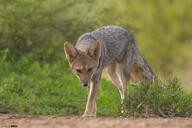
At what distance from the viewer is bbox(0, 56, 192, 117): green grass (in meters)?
5.91

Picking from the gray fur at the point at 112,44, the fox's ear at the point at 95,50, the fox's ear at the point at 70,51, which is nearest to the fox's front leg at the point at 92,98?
the gray fur at the point at 112,44

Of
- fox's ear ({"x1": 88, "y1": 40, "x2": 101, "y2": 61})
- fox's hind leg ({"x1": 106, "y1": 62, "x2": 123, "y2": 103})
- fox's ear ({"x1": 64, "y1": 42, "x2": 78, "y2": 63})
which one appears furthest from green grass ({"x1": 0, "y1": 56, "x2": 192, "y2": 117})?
fox's ear ({"x1": 64, "y1": 42, "x2": 78, "y2": 63})

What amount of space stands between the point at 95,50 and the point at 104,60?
0.58 m

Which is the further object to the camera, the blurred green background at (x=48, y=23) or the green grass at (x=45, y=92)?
the blurred green background at (x=48, y=23)

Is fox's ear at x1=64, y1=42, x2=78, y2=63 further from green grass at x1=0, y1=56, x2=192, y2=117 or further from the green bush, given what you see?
the green bush

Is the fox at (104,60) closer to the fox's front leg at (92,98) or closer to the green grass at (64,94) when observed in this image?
the fox's front leg at (92,98)

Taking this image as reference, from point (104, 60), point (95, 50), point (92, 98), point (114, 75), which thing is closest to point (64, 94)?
point (114, 75)

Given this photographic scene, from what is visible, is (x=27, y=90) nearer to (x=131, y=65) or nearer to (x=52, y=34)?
(x=131, y=65)

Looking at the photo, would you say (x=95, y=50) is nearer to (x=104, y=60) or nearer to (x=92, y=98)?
(x=104, y=60)

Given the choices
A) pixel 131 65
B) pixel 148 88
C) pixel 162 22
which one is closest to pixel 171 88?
pixel 148 88

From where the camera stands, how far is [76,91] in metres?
8.68

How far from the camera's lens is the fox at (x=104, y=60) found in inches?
263


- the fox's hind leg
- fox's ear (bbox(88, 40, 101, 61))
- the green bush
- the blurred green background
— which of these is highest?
the blurred green background

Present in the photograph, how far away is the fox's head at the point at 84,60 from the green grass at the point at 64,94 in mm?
716
